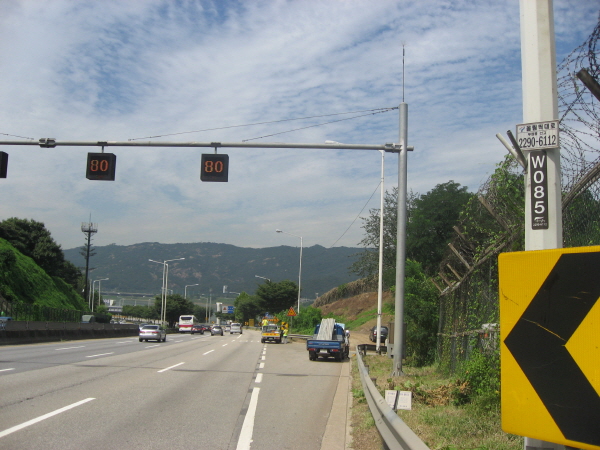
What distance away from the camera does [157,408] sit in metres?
10.4

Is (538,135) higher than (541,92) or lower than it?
lower

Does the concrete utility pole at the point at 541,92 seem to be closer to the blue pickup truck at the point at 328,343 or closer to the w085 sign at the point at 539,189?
the w085 sign at the point at 539,189

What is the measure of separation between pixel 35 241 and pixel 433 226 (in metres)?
60.6

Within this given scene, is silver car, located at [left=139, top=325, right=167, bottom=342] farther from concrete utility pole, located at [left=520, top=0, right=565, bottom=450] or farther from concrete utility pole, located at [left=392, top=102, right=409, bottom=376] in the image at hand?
concrete utility pole, located at [left=520, top=0, right=565, bottom=450]

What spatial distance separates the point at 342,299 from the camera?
72812 mm

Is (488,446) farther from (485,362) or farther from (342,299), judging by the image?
(342,299)

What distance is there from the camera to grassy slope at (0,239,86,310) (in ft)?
175

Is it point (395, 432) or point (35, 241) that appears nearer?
point (395, 432)

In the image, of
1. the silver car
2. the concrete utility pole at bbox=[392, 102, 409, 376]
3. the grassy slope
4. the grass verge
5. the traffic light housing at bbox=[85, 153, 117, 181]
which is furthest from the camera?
the grassy slope

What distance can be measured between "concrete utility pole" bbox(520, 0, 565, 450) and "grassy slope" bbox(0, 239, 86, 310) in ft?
184

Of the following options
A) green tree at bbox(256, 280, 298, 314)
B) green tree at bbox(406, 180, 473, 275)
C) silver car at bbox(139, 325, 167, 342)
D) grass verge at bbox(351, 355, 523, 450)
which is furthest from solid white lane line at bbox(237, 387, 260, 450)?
green tree at bbox(256, 280, 298, 314)

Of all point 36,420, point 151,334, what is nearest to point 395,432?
point 36,420

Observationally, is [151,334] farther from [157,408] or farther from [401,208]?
[157,408]

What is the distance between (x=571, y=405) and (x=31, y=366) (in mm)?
17767
